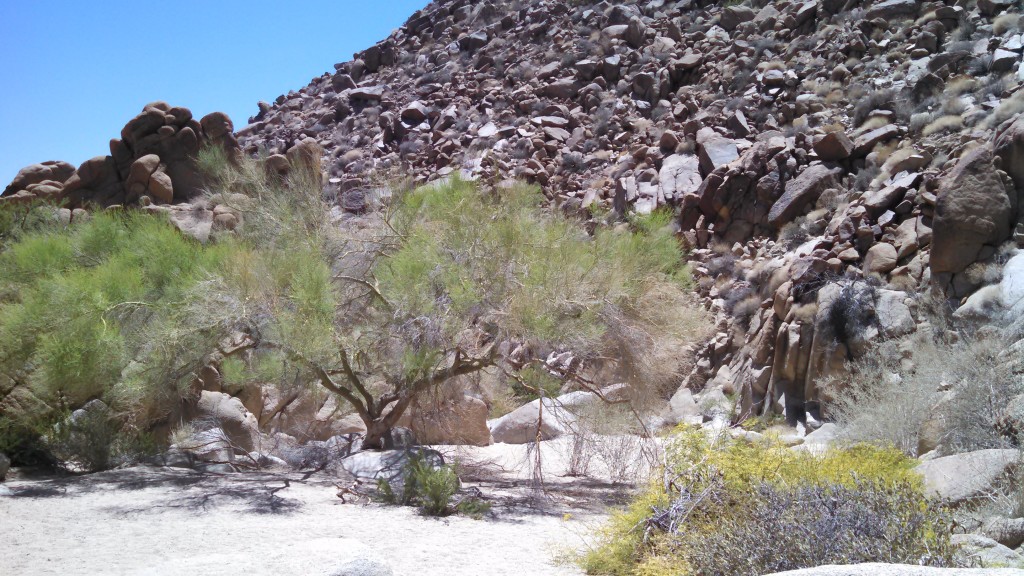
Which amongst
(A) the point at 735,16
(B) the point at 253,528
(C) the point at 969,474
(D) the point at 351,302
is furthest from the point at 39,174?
(A) the point at 735,16

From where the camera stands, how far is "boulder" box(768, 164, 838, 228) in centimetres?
2114

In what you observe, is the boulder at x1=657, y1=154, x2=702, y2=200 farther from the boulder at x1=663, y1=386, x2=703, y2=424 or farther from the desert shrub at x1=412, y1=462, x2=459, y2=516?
the desert shrub at x1=412, y1=462, x2=459, y2=516

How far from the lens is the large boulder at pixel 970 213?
547 inches

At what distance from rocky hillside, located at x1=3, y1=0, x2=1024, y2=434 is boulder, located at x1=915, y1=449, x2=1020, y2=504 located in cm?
676

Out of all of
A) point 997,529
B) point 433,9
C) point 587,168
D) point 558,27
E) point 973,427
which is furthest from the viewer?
point 433,9

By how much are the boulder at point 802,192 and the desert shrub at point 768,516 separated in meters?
14.9

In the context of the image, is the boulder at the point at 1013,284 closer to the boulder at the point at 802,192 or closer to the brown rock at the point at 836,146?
the boulder at the point at 802,192

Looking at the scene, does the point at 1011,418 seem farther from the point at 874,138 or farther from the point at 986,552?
the point at 874,138

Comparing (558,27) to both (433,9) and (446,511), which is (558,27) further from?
(446,511)

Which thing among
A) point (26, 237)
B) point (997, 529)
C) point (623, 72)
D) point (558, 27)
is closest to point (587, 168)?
point (623, 72)

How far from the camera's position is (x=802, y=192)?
69.8 feet

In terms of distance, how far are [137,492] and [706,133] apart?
22.0m

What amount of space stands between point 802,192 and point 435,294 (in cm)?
1399

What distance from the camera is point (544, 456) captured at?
14.8 metres
